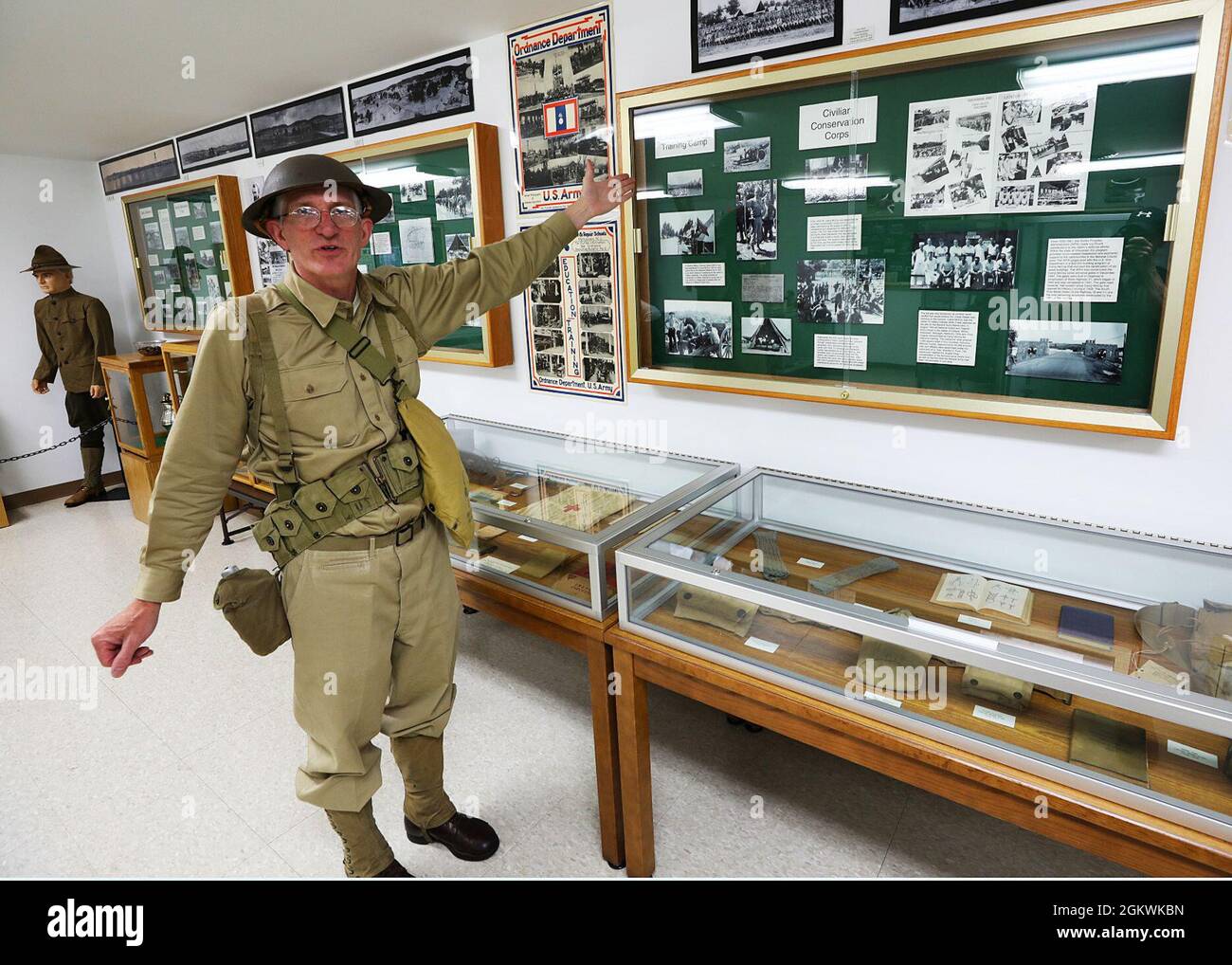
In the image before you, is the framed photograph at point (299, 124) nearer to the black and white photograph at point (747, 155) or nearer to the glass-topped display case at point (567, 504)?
the glass-topped display case at point (567, 504)

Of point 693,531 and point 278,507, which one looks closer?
point 278,507

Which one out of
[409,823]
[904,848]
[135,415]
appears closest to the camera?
[904,848]

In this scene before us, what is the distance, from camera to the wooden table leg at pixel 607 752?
6.27 ft

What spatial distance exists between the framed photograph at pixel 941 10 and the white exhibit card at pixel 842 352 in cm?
77

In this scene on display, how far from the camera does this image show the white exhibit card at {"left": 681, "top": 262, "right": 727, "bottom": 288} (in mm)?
2254

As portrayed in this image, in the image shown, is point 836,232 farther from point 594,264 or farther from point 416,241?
point 416,241

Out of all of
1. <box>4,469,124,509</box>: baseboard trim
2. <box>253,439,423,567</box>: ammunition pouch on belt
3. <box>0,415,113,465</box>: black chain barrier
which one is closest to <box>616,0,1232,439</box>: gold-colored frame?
<box>253,439,423,567</box>: ammunition pouch on belt

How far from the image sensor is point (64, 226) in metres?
5.43

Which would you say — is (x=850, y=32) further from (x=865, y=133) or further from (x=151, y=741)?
(x=151, y=741)

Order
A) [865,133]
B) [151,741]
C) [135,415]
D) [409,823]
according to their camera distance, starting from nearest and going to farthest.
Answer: [865,133]
[409,823]
[151,741]
[135,415]

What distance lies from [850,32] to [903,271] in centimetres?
64

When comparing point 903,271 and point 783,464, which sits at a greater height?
point 903,271

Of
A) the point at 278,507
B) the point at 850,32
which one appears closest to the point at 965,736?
the point at 278,507

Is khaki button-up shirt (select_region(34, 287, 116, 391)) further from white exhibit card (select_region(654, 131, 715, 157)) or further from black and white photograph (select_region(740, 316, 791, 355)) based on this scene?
black and white photograph (select_region(740, 316, 791, 355))
